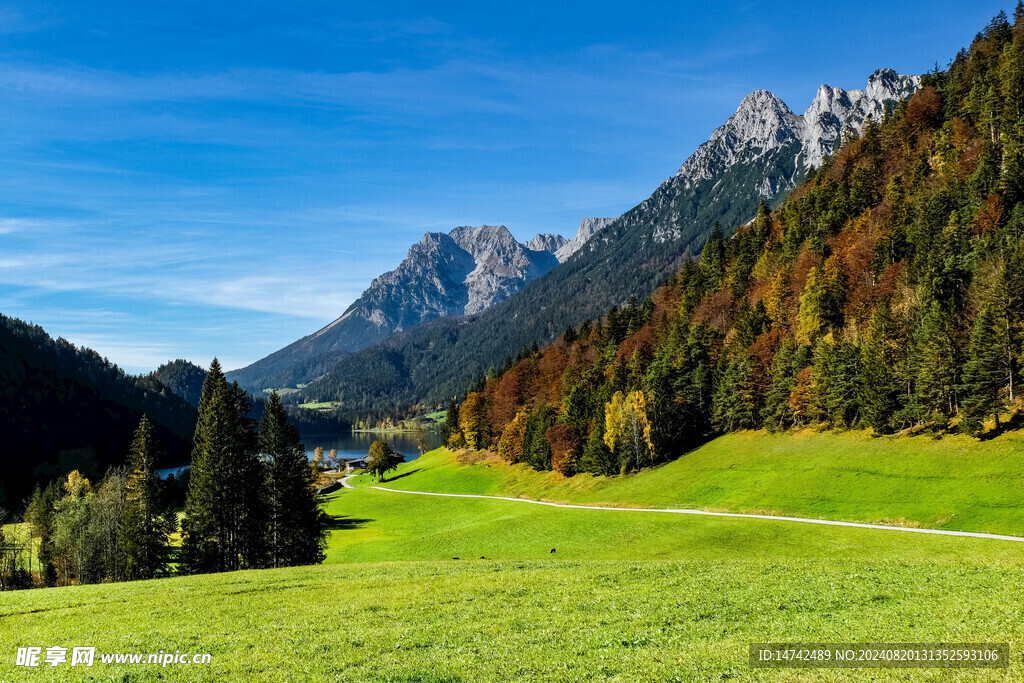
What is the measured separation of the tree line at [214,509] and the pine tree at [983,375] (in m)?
65.5

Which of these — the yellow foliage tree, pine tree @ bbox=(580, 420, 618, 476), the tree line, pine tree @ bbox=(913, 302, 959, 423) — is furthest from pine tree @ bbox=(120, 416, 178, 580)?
pine tree @ bbox=(913, 302, 959, 423)

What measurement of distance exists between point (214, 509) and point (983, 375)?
74.7 metres

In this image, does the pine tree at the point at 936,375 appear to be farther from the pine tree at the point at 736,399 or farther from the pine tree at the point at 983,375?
the pine tree at the point at 736,399

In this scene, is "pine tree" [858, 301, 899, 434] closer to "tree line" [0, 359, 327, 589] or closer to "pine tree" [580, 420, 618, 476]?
"pine tree" [580, 420, 618, 476]

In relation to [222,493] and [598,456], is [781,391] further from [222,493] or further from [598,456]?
[222,493]

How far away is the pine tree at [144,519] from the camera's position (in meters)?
58.1

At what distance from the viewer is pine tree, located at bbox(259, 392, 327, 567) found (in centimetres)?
5594

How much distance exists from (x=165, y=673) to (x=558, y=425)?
86.6 m

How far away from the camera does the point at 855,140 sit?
120000 millimetres

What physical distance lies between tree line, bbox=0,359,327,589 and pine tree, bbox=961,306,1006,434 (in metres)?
65.5

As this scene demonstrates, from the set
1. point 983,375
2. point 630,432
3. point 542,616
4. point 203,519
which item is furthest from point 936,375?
point 203,519

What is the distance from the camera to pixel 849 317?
82625 mm

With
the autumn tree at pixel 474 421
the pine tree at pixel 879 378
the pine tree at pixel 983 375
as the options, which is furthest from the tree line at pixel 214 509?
the autumn tree at pixel 474 421

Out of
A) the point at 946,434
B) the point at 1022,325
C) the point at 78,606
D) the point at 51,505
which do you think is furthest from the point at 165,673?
the point at 51,505
